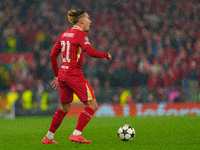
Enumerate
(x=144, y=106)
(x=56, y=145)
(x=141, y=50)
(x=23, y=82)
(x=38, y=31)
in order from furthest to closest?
(x=38, y=31)
(x=141, y=50)
(x=23, y=82)
(x=144, y=106)
(x=56, y=145)

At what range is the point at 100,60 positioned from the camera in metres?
19.3

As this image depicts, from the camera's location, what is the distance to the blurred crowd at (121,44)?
58.0 feet

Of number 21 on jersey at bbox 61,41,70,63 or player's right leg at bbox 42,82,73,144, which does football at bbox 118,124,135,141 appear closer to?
player's right leg at bbox 42,82,73,144

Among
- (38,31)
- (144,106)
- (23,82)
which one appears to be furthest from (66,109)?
(38,31)

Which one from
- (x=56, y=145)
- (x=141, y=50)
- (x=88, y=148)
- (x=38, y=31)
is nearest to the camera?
(x=88, y=148)

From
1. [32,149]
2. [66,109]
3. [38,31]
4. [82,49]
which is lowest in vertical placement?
[32,149]

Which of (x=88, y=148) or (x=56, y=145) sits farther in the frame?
(x=56, y=145)

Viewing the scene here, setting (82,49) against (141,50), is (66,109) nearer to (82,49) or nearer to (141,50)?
(82,49)

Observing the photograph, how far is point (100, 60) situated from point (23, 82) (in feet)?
11.9

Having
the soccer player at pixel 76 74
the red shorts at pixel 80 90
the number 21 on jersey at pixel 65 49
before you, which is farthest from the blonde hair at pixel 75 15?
the red shorts at pixel 80 90

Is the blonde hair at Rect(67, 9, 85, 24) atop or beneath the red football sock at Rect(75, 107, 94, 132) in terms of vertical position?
atop

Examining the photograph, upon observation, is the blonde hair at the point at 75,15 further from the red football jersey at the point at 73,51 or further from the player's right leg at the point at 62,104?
the player's right leg at the point at 62,104

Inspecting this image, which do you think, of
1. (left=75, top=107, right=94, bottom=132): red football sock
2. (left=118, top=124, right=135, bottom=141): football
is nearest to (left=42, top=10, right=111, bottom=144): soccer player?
(left=75, top=107, right=94, bottom=132): red football sock

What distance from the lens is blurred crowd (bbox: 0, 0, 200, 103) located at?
58.0 feet
